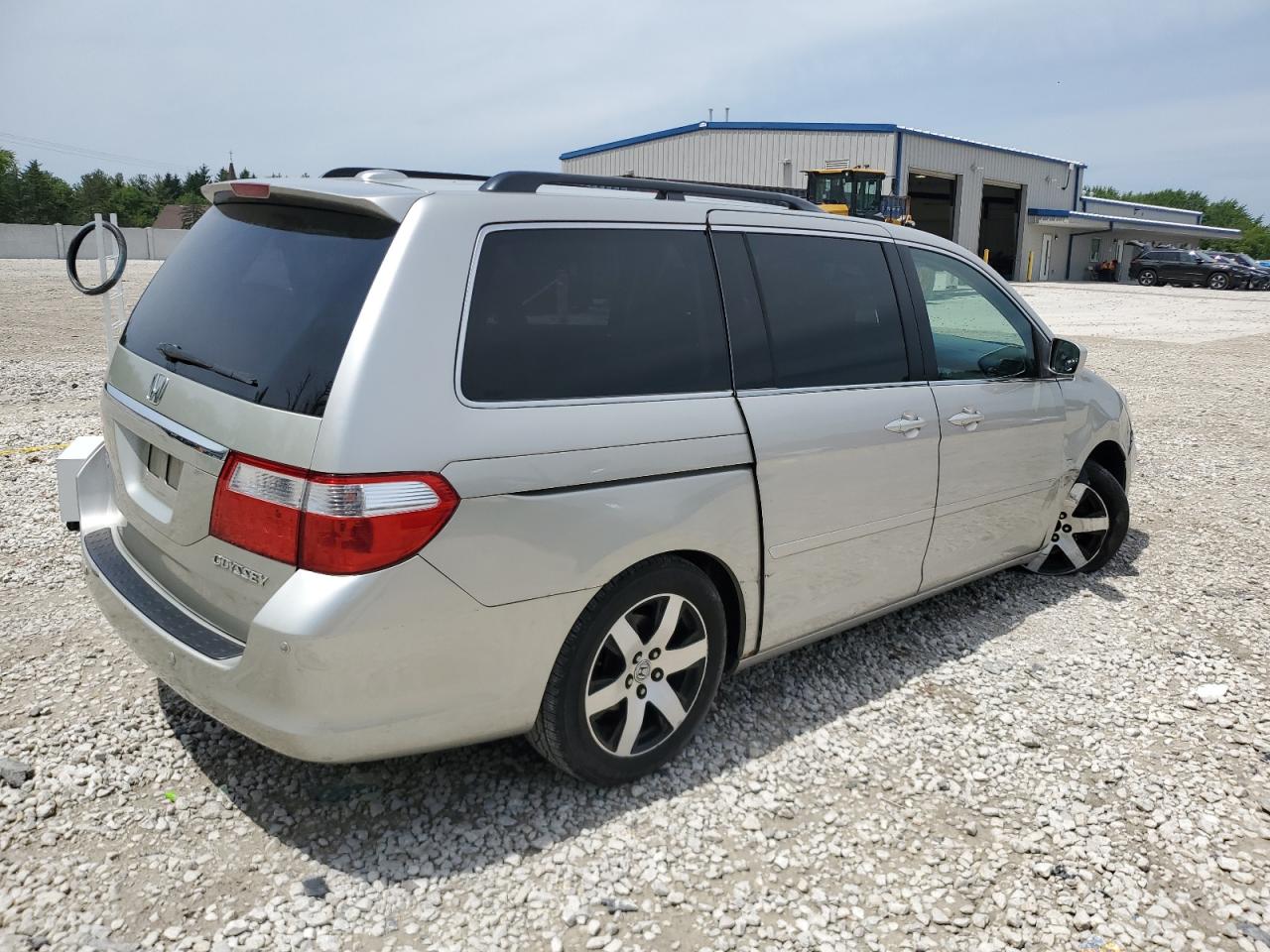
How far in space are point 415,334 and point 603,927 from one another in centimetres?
163

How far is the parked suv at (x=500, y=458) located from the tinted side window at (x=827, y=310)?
12 millimetres

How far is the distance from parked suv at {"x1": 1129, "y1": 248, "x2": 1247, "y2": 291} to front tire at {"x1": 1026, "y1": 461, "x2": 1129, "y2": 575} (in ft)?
169

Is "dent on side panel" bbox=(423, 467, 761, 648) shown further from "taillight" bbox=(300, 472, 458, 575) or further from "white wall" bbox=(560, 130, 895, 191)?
"white wall" bbox=(560, 130, 895, 191)

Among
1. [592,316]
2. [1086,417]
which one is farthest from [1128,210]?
[592,316]

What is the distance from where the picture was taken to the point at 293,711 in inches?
95.3

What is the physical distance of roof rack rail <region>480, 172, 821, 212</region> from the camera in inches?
113

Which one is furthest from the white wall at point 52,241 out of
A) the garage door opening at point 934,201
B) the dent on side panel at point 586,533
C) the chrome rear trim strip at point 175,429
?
the dent on side panel at point 586,533

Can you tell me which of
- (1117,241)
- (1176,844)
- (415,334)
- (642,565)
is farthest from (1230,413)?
(1117,241)

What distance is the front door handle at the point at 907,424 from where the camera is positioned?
11.9 ft

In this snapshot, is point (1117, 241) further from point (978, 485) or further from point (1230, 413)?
point (978, 485)

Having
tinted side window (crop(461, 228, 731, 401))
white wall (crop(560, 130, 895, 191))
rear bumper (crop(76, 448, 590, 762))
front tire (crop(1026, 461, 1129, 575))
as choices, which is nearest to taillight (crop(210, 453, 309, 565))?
rear bumper (crop(76, 448, 590, 762))

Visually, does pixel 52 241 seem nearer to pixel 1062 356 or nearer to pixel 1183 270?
pixel 1183 270

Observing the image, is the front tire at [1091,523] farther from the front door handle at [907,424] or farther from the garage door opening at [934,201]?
the garage door opening at [934,201]

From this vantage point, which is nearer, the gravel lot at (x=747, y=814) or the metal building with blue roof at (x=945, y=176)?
the gravel lot at (x=747, y=814)
